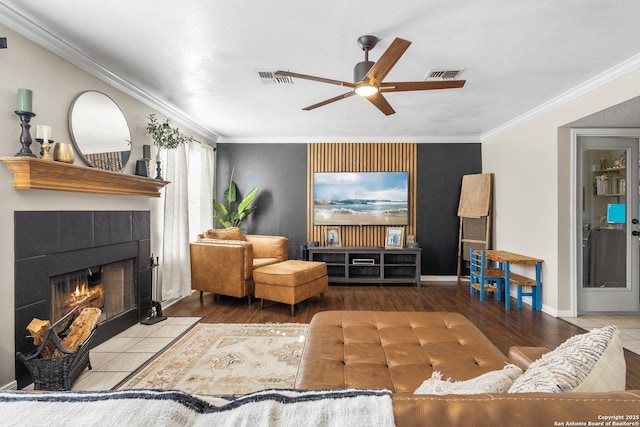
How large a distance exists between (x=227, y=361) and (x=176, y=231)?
6.74 ft

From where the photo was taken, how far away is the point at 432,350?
1.72 m

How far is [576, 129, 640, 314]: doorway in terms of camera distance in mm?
3721

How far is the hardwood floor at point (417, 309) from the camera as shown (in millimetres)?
3084

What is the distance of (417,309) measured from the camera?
3965 millimetres

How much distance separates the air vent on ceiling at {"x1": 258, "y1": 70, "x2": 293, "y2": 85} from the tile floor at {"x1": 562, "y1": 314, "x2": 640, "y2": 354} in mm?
3874

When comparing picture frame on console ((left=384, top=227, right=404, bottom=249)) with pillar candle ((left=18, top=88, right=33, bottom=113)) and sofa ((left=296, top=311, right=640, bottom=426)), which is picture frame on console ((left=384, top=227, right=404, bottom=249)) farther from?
pillar candle ((left=18, top=88, right=33, bottom=113))

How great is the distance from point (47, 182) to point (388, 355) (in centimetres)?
245

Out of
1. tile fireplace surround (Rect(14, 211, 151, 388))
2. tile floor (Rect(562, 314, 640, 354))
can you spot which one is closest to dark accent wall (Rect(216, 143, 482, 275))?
tile floor (Rect(562, 314, 640, 354))

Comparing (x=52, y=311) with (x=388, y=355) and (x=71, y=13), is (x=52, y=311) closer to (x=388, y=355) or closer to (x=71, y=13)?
(x=71, y=13)

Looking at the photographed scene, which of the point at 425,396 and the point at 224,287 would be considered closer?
the point at 425,396

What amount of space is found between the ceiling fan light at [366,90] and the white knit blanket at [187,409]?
2.08 m

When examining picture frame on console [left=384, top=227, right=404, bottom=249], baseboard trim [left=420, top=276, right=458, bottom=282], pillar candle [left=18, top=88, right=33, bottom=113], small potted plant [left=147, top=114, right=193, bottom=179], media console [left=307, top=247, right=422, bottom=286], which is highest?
small potted plant [left=147, top=114, right=193, bottom=179]

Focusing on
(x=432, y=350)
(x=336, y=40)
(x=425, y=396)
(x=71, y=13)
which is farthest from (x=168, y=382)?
(x=336, y=40)

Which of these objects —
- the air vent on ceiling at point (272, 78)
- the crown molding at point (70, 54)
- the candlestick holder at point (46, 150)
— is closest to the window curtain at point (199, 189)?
the crown molding at point (70, 54)
